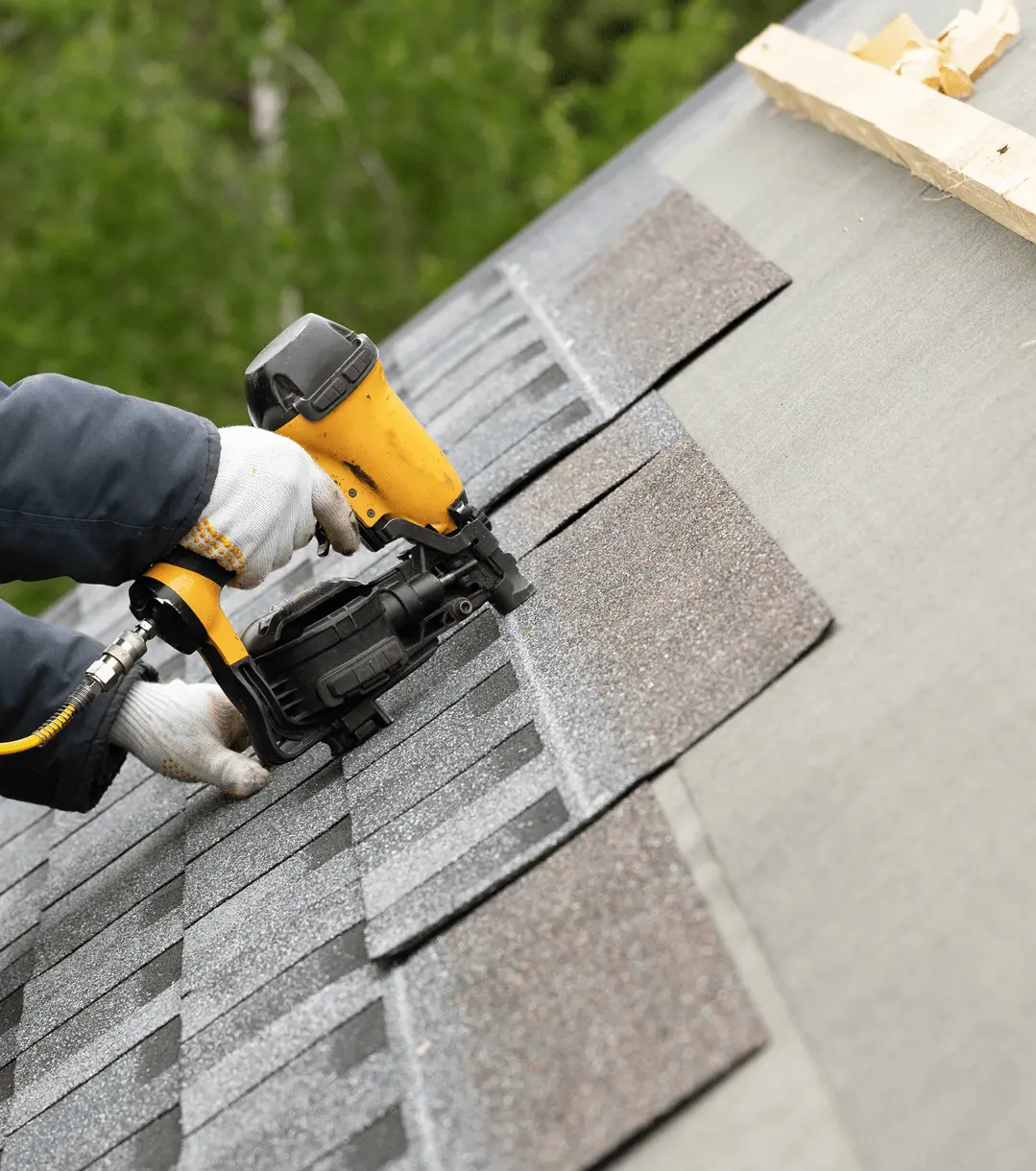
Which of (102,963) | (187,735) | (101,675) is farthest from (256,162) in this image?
(102,963)

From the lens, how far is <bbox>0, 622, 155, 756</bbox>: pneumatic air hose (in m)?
2.42

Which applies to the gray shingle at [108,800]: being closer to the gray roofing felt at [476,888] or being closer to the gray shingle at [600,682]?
the gray roofing felt at [476,888]

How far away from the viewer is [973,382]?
217cm

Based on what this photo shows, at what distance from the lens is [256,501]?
235 centimetres

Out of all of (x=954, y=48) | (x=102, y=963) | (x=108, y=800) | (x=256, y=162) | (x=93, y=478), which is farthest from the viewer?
(x=256, y=162)

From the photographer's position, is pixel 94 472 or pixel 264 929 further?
pixel 94 472

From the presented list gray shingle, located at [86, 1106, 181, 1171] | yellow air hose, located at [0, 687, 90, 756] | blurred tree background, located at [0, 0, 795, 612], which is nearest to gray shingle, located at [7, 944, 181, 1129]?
gray shingle, located at [86, 1106, 181, 1171]

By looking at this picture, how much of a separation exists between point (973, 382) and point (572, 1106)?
1366mm

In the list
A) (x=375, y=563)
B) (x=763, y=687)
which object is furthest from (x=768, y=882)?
(x=375, y=563)

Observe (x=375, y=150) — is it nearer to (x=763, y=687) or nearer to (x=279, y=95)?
(x=279, y=95)

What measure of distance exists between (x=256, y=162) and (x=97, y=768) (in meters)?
14.1

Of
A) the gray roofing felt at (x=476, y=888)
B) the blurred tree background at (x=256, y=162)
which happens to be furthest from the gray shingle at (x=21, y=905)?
the blurred tree background at (x=256, y=162)

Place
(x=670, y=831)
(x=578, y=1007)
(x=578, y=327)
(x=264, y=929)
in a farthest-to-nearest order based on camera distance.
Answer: (x=578, y=327)
(x=264, y=929)
(x=670, y=831)
(x=578, y=1007)

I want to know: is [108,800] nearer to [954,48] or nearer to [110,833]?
[110,833]
